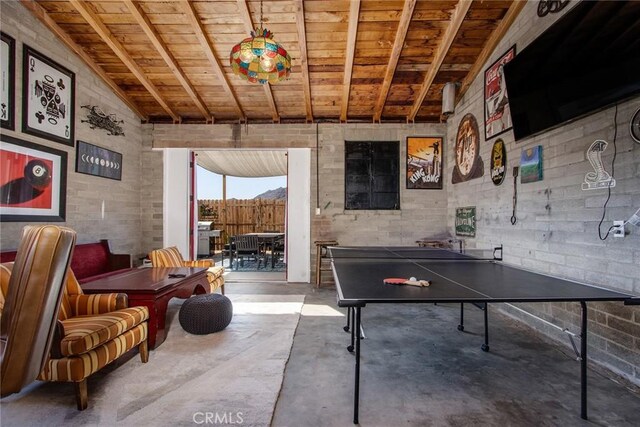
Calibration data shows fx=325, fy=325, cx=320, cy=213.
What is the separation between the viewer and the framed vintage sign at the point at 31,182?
3.49 m

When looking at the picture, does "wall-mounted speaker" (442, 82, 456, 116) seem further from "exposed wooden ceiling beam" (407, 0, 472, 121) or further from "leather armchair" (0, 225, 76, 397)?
"leather armchair" (0, 225, 76, 397)

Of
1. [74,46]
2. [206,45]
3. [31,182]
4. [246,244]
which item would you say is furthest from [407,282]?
[246,244]

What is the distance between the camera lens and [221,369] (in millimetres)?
2629

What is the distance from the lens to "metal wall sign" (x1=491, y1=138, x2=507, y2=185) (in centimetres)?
418

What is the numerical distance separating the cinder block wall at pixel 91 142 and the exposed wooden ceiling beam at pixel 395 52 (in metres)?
4.41

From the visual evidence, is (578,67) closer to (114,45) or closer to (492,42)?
(492,42)

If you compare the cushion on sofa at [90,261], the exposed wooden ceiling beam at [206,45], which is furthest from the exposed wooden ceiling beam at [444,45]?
the cushion on sofa at [90,261]

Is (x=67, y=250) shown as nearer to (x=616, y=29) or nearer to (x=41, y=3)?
(x=616, y=29)

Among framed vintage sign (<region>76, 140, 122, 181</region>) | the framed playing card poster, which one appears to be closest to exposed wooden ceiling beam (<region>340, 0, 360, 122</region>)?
the framed playing card poster

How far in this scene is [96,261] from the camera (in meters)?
4.55

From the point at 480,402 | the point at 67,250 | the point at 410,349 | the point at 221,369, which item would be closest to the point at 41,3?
the point at 67,250

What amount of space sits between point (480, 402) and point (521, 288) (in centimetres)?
84

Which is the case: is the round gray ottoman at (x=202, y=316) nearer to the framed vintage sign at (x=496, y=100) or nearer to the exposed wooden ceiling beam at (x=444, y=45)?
the framed vintage sign at (x=496, y=100)

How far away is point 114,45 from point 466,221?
5.77m
